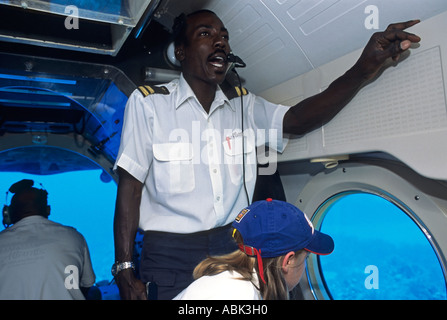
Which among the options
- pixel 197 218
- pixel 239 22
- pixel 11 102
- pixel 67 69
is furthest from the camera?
pixel 11 102

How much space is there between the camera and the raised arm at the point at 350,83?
4.30 feet

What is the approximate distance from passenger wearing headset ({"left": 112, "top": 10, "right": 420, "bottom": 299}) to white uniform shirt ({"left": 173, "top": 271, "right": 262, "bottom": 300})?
1.73ft

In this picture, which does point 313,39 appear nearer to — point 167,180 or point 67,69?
point 167,180

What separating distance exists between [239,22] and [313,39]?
448mm

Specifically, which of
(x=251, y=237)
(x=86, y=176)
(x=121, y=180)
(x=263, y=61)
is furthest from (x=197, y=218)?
(x=86, y=176)

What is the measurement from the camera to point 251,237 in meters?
1.25

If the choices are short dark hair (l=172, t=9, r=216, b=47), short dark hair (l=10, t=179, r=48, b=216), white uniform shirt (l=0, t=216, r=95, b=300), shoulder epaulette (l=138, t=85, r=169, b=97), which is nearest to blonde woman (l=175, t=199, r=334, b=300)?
shoulder epaulette (l=138, t=85, r=169, b=97)

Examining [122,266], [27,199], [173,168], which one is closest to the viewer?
[122,266]

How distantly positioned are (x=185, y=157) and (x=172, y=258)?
0.49m

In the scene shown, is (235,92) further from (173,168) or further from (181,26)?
(173,168)

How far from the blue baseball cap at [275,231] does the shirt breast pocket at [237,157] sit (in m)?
0.54

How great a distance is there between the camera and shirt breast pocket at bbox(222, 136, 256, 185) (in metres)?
1.89

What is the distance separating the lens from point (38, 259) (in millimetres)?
2055

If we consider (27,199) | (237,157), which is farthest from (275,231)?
(27,199)
